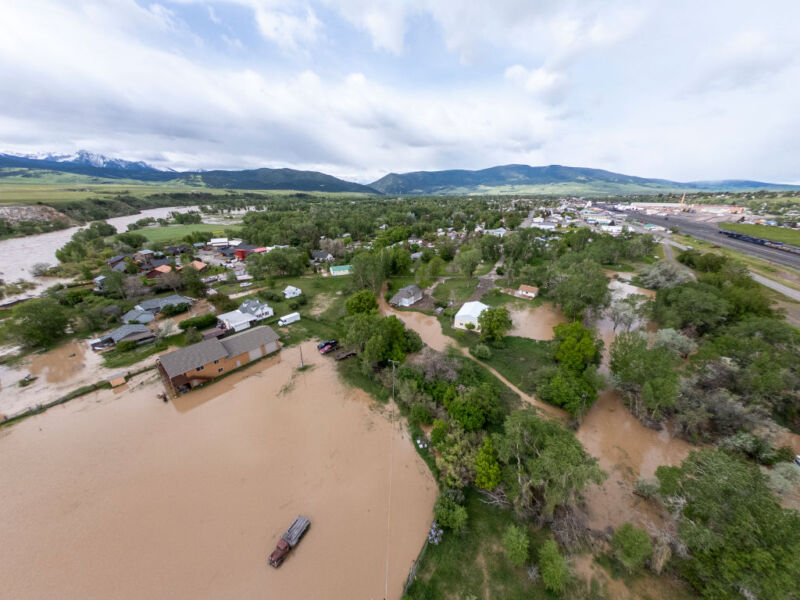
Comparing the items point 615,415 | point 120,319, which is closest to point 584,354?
point 615,415

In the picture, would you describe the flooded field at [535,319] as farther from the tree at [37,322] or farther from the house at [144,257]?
the house at [144,257]

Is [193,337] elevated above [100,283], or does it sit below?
below

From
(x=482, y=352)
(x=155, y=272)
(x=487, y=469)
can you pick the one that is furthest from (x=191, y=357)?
(x=155, y=272)

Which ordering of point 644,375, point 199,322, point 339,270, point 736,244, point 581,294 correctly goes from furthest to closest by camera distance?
point 736,244 < point 339,270 < point 581,294 < point 199,322 < point 644,375

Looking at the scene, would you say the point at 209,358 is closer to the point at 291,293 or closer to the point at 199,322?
the point at 199,322

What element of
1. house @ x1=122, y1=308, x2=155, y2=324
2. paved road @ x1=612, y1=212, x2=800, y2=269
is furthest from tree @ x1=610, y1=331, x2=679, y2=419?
paved road @ x1=612, y1=212, x2=800, y2=269

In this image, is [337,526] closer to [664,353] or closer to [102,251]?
[664,353]
